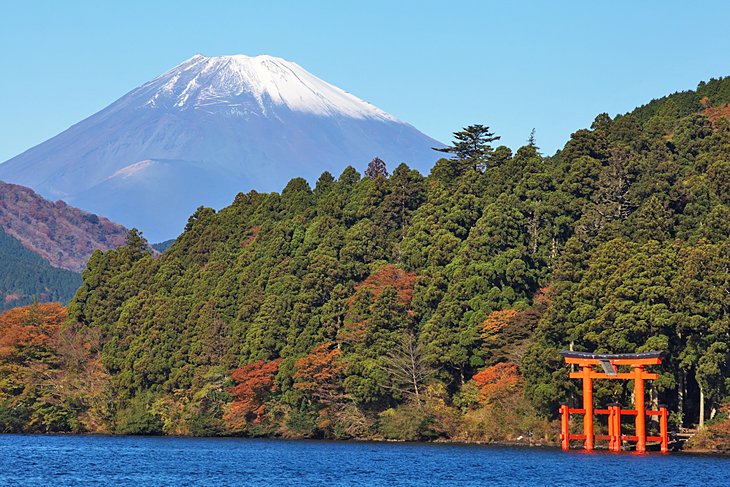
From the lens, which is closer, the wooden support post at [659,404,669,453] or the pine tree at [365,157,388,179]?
the wooden support post at [659,404,669,453]

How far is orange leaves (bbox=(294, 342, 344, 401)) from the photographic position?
60281 mm

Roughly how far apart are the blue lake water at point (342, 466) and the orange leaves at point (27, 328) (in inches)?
584

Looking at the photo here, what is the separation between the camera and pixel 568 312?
177 feet

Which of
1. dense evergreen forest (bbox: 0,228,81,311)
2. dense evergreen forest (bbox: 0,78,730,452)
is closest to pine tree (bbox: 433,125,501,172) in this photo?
dense evergreen forest (bbox: 0,78,730,452)

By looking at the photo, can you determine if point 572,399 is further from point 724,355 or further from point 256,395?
point 256,395

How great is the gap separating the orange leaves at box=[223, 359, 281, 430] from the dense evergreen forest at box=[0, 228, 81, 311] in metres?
86.4

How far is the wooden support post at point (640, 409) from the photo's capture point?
1924 inches

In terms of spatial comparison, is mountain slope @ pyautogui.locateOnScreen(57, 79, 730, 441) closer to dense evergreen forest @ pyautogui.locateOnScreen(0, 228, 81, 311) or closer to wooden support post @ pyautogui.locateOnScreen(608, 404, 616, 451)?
wooden support post @ pyautogui.locateOnScreen(608, 404, 616, 451)

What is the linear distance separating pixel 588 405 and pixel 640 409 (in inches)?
81.4

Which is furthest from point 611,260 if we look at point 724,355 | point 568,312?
point 724,355

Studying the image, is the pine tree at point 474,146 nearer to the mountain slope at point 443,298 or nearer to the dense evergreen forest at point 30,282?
the mountain slope at point 443,298

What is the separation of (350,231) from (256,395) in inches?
437

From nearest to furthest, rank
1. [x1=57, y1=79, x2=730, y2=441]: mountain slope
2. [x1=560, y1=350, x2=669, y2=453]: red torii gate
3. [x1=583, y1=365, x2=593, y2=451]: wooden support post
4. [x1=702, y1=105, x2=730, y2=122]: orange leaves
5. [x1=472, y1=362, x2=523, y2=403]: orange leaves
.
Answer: [x1=560, y1=350, x2=669, y2=453]: red torii gate → [x1=583, y1=365, x2=593, y2=451]: wooden support post → [x1=57, y1=79, x2=730, y2=441]: mountain slope → [x1=472, y1=362, x2=523, y2=403]: orange leaves → [x1=702, y1=105, x2=730, y2=122]: orange leaves

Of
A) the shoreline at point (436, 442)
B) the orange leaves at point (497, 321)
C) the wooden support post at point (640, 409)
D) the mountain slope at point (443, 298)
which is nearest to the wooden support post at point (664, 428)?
the shoreline at point (436, 442)
